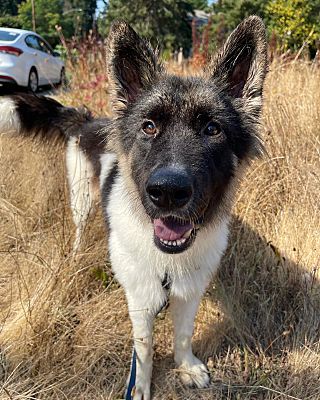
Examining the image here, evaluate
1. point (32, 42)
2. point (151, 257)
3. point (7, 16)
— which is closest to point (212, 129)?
point (151, 257)

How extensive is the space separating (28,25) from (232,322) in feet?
103

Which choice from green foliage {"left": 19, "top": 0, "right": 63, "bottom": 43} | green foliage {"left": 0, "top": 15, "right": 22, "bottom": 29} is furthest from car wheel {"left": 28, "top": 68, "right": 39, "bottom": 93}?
green foliage {"left": 19, "top": 0, "right": 63, "bottom": 43}

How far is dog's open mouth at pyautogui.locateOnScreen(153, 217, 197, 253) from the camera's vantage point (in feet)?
7.11

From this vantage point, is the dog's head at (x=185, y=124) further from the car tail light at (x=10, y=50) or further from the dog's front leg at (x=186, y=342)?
the car tail light at (x=10, y=50)

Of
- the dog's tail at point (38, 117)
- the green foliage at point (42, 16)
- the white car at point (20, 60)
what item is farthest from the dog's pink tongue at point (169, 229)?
the green foliage at point (42, 16)

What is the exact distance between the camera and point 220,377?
2.64m

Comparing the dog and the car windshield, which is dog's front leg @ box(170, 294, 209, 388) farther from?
the car windshield

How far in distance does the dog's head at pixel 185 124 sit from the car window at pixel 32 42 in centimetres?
1067

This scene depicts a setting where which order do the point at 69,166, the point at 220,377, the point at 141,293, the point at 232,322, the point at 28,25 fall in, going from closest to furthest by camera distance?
the point at 141,293, the point at 220,377, the point at 232,322, the point at 69,166, the point at 28,25

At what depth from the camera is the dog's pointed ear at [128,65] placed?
7.51 ft

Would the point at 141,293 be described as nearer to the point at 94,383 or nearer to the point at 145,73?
the point at 94,383

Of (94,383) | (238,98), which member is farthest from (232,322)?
(238,98)

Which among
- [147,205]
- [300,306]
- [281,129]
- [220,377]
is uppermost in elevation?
[147,205]

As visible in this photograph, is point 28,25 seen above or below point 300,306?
below
